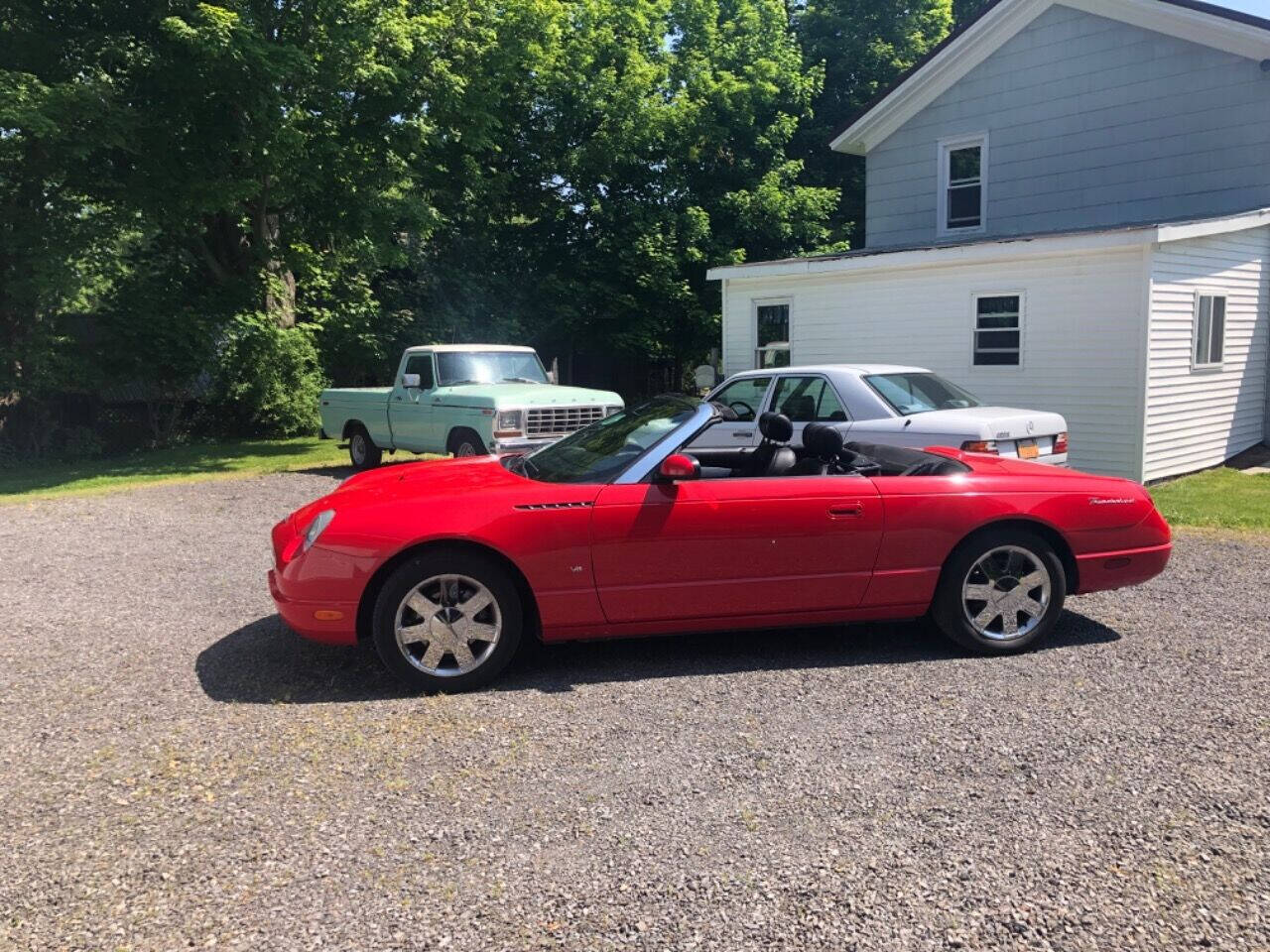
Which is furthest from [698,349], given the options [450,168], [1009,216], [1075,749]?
[1075,749]

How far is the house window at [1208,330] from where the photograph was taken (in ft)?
40.5

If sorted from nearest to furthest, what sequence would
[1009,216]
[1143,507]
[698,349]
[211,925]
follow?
1. [211,925]
2. [1143,507]
3. [1009,216]
4. [698,349]

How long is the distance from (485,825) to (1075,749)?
2393mm

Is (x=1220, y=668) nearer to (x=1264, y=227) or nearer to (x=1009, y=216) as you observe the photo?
(x=1264, y=227)

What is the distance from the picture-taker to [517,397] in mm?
11922

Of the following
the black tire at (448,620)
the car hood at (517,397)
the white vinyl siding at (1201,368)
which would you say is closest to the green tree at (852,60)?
the white vinyl siding at (1201,368)

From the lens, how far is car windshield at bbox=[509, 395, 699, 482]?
16.7 ft

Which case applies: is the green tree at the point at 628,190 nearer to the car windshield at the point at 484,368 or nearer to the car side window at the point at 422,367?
the car side window at the point at 422,367

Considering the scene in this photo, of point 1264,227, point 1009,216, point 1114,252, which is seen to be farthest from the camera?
point 1009,216

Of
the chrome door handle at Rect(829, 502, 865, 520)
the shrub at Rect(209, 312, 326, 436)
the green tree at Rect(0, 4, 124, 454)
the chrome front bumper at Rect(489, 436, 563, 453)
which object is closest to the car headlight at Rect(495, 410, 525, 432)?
the chrome front bumper at Rect(489, 436, 563, 453)

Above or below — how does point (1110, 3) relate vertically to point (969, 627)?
above

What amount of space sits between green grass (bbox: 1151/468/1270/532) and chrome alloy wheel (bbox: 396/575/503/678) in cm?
726

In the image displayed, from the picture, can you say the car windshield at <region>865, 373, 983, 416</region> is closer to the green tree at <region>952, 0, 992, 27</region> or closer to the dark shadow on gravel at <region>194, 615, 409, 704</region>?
the dark shadow on gravel at <region>194, 615, 409, 704</region>

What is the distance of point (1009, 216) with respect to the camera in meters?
16.6
